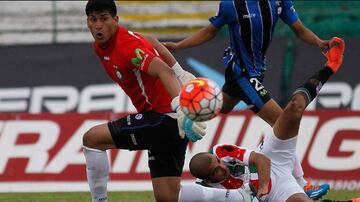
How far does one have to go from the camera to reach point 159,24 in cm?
1567

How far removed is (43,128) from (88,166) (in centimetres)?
537

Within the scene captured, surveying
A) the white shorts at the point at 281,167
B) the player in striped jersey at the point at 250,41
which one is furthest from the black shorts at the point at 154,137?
the player in striped jersey at the point at 250,41

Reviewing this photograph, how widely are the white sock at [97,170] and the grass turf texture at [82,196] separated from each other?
2.65m

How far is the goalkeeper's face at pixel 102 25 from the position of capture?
24.4 ft

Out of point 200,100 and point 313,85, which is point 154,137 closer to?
point 200,100

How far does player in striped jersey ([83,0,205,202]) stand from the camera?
745 centimetres

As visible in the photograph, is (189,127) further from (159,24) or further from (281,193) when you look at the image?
(159,24)

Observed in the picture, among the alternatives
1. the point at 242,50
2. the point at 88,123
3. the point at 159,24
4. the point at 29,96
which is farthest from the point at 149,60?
the point at 159,24

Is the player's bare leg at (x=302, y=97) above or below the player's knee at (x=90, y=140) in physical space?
above

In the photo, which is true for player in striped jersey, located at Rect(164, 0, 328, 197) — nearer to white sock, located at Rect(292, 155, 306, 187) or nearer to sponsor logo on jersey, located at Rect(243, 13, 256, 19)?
sponsor logo on jersey, located at Rect(243, 13, 256, 19)

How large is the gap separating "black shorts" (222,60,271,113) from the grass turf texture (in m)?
1.73

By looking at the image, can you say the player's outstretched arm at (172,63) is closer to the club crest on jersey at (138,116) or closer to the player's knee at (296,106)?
the club crest on jersey at (138,116)

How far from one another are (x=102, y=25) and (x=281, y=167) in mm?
2142

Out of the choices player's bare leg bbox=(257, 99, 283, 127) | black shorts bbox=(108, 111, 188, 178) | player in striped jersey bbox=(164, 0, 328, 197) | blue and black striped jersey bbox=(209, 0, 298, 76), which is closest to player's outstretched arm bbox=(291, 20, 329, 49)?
player in striped jersey bbox=(164, 0, 328, 197)
